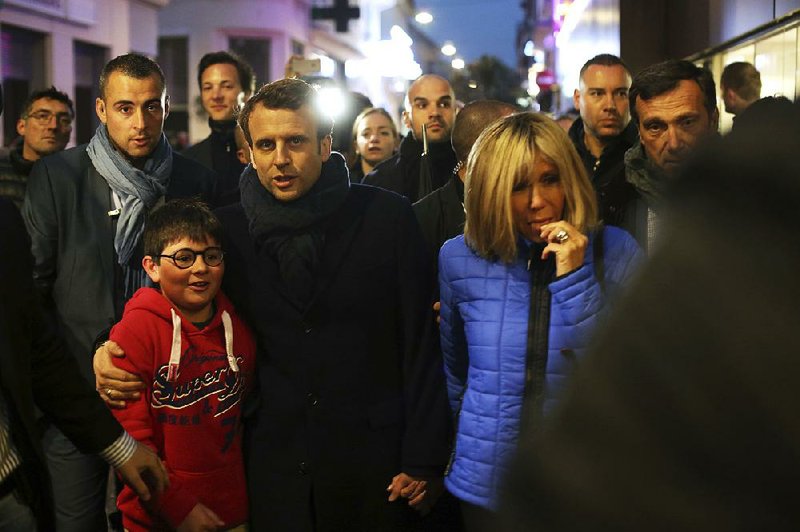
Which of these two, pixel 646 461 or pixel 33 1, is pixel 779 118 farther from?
pixel 33 1

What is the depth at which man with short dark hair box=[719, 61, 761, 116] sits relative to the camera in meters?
7.60

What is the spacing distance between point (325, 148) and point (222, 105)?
3.32 metres

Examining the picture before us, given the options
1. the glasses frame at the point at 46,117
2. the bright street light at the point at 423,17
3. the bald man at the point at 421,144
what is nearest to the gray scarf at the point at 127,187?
the bald man at the point at 421,144

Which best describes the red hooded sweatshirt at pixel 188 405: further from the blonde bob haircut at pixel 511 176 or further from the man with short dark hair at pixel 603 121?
the man with short dark hair at pixel 603 121

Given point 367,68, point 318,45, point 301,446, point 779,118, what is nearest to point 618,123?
point 301,446

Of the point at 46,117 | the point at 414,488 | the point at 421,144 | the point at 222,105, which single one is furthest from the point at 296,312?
the point at 46,117

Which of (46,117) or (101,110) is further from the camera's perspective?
(46,117)

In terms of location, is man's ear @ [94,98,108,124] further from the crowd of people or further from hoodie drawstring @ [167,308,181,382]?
hoodie drawstring @ [167,308,181,382]

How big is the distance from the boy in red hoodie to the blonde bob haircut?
1073mm

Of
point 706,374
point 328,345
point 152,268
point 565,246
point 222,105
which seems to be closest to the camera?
point 706,374

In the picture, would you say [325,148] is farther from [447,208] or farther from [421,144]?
[421,144]

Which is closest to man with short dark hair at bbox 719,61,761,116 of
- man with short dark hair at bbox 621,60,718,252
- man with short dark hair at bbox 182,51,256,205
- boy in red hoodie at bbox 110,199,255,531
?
man with short dark hair at bbox 621,60,718,252

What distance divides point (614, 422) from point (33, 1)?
20.1 metres

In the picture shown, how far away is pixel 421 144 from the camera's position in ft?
23.7
